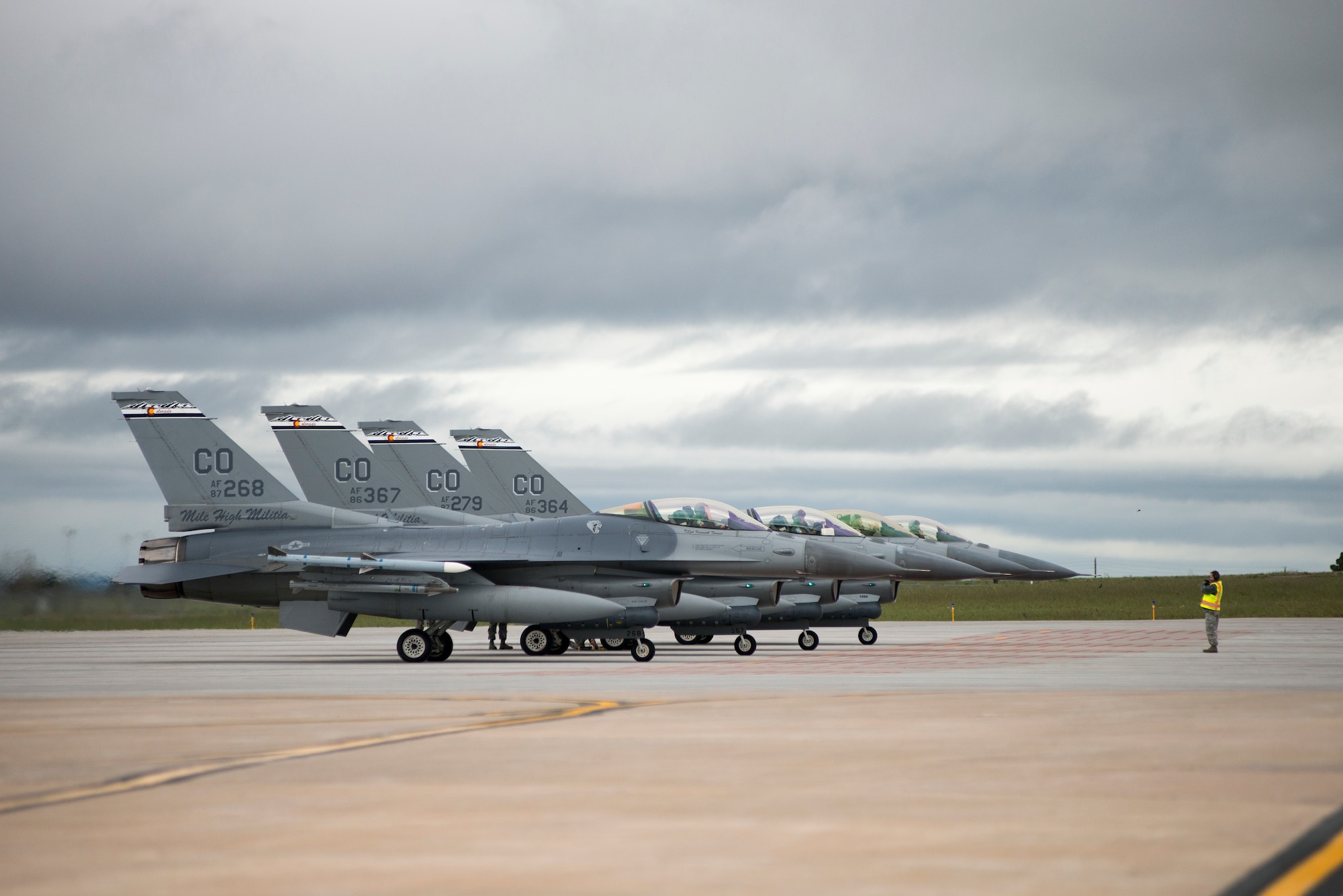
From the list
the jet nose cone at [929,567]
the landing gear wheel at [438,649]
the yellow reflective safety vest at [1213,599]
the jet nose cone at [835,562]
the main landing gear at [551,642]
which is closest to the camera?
the main landing gear at [551,642]

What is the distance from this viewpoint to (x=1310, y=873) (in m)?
5.94

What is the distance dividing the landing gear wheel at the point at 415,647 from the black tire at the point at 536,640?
1.99 metres

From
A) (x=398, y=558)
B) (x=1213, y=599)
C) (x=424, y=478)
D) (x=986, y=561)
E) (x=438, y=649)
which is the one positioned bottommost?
(x=438, y=649)

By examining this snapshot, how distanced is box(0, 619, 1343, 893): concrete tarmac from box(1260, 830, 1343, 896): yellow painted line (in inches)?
7.6

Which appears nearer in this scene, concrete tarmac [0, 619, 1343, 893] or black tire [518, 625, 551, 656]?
concrete tarmac [0, 619, 1343, 893]

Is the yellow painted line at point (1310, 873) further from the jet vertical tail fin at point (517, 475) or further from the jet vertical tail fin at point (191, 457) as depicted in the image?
the jet vertical tail fin at point (517, 475)

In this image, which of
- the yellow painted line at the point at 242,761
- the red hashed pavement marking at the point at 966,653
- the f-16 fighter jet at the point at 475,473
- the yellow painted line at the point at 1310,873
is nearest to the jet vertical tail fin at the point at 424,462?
the f-16 fighter jet at the point at 475,473

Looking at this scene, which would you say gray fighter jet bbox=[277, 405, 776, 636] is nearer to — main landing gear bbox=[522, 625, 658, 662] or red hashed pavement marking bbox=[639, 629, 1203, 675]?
main landing gear bbox=[522, 625, 658, 662]

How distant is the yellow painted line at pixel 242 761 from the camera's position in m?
8.30

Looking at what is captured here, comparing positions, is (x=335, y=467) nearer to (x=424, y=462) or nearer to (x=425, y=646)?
(x=424, y=462)

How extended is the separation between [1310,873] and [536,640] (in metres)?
22.4

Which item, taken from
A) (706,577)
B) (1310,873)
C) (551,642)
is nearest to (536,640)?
(551,642)

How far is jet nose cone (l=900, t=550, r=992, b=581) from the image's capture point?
31344mm

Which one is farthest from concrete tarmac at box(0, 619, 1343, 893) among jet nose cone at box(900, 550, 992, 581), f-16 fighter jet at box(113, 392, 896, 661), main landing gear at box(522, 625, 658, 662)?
jet nose cone at box(900, 550, 992, 581)
